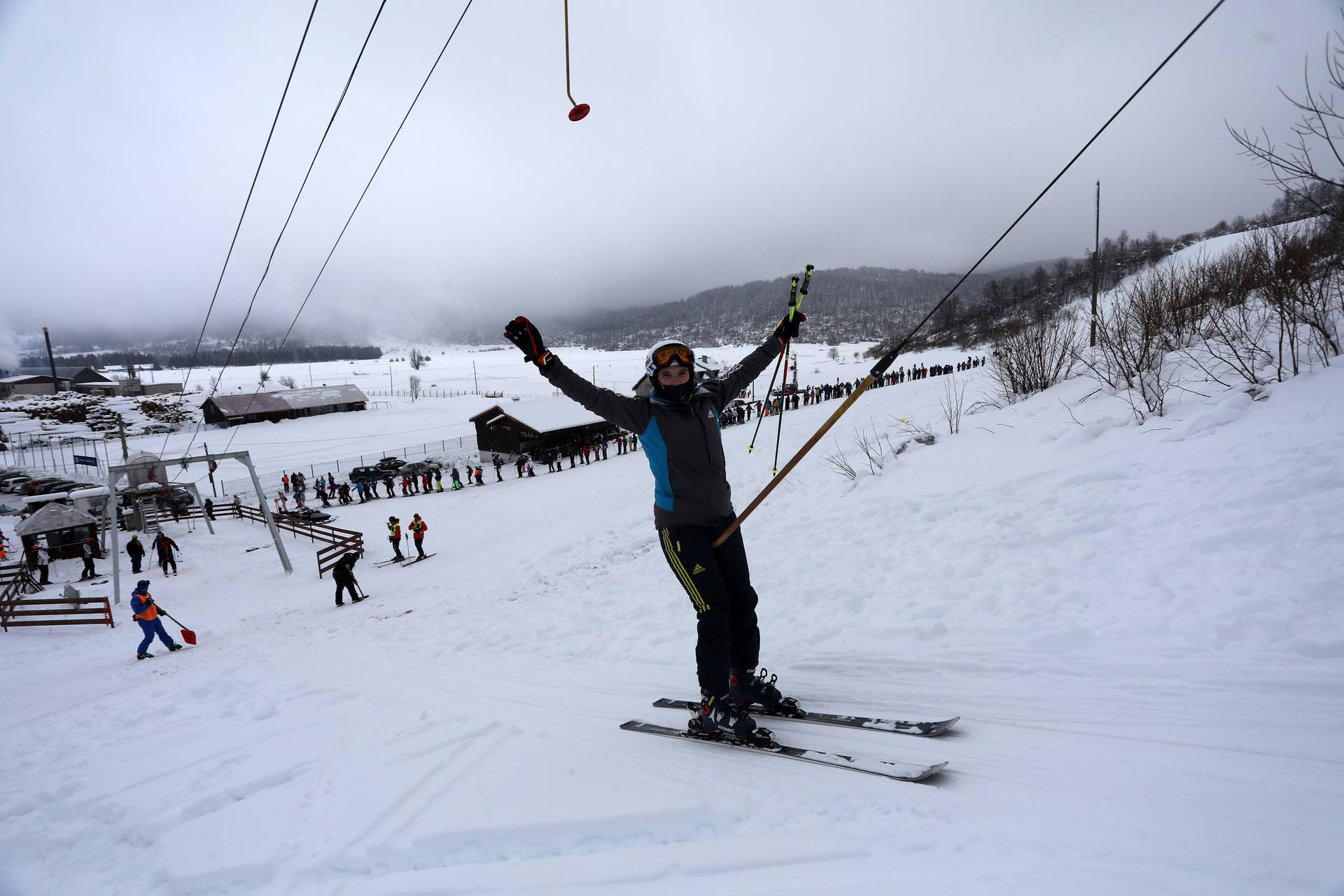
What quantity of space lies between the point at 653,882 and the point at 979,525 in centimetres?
554

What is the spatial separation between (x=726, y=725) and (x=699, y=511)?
4.73 ft

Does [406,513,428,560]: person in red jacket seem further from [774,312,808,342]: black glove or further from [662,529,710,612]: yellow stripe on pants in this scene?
[774,312,808,342]: black glove

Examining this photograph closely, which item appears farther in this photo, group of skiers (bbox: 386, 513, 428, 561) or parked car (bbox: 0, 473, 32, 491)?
parked car (bbox: 0, 473, 32, 491)

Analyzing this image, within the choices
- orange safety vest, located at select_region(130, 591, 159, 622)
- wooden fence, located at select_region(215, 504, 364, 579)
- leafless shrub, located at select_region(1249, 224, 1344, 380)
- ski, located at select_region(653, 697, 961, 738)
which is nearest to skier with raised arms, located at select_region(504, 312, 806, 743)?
ski, located at select_region(653, 697, 961, 738)

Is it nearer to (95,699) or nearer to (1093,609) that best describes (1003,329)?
(1093,609)

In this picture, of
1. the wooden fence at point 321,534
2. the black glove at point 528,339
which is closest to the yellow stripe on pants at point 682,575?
the black glove at point 528,339

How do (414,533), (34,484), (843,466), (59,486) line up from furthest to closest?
(59,486) < (34,484) < (414,533) < (843,466)

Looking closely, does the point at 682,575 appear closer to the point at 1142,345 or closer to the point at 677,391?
the point at 677,391

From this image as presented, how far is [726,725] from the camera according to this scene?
11.6 ft

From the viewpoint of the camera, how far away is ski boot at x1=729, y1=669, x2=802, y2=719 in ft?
12.8

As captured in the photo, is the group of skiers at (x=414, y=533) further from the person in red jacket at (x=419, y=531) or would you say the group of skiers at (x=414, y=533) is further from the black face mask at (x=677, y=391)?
the black face mask at (x=677, y=391)

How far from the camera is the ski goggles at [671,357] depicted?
12.4ft

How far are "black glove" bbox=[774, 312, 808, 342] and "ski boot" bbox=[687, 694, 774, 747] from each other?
2.78m

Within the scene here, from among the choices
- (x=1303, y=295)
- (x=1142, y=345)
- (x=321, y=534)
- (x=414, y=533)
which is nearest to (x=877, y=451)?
(x=1142, y=345)
